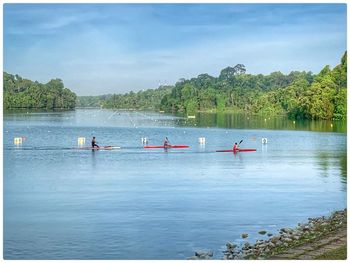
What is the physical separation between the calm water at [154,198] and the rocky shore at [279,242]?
24 cm

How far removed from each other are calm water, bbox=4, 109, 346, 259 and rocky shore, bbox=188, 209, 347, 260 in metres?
0.24

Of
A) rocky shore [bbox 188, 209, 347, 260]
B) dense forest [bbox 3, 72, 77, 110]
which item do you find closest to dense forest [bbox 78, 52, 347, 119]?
dense forest [bbox 3, 72, 77, 110]

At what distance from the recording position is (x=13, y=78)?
8762 cm

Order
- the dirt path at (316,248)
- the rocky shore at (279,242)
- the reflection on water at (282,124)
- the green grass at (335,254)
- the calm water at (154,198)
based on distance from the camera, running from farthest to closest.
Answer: the reflection on water at (282,124) < the calm water at (154,198) < the rocky shore at (279,242) < the dirt path at (316,248) < the green grass at (335,254)

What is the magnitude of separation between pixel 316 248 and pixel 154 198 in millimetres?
6090

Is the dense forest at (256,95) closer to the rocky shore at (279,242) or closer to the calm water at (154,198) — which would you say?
the calm water at (154,198)

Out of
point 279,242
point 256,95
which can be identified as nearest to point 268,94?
point 256,95

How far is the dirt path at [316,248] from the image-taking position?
762cm

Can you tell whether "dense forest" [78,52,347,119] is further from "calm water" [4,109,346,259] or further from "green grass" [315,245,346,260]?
"green grass" [315,245,346,260]

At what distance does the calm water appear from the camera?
→ 9.70m

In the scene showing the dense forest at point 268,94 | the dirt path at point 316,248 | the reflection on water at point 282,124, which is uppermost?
the dense forest at point 268,94

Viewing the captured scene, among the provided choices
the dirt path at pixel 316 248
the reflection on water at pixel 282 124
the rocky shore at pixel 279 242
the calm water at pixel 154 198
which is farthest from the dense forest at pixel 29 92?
the dirt path at pixel 316 248

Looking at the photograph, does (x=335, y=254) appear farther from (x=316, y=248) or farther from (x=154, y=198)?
(x=154, y=198)

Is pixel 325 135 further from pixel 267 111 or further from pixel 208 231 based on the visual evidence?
pixel 267 111
